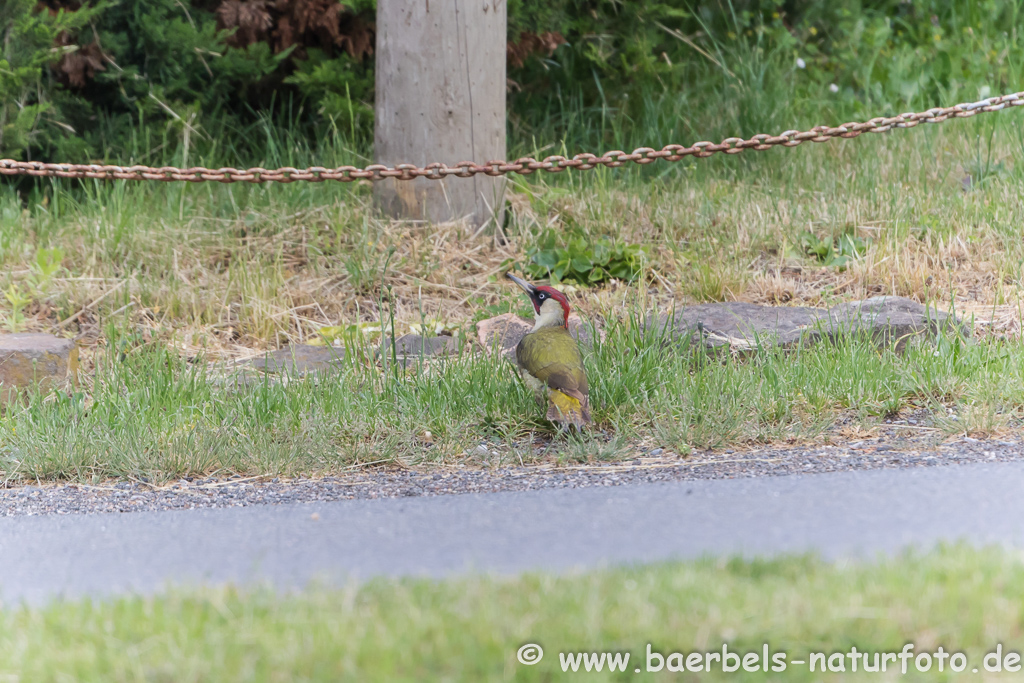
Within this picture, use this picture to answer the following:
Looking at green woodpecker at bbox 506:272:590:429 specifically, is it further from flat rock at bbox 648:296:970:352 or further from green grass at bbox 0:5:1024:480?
flat rock at bbox 648:296:970:352

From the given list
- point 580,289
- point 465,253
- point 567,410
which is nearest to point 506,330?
point 580,289

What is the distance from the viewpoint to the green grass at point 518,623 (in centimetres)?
214

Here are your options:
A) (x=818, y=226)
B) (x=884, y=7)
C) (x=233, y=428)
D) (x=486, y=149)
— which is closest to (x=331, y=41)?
(x=486, y=149)

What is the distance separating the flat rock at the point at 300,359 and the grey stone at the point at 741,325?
1.79 m

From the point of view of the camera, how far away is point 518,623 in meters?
2.27

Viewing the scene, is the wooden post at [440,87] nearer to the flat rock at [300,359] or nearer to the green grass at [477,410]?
the flat rock at [300,359]

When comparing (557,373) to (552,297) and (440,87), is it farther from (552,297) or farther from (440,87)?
(440,87)

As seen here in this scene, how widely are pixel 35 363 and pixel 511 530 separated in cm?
311

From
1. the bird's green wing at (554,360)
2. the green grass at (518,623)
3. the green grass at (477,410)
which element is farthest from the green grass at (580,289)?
the green grass at (518,623)

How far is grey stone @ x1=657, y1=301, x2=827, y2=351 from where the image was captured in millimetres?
A: 4992

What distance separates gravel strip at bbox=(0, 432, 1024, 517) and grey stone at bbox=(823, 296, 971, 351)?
1.04m

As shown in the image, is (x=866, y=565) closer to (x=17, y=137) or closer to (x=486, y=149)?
(x=486, y=149)

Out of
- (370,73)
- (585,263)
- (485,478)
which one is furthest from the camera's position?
(370,73)

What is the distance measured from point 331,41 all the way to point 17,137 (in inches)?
97.7
